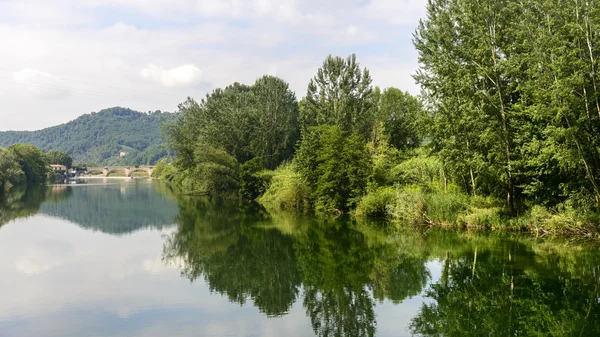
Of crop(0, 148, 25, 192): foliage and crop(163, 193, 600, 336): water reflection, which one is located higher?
crop(0, 148, 25, 192): foliage

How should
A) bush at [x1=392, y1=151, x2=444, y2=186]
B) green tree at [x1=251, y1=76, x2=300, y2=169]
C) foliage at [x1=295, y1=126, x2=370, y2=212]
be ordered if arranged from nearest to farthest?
1. bush at [x1=392, y1=151, x2=444, y2=186]
2. foliage at [x1=295, y1=126, x2=370, y2=212]
3. green tree at [x1=251, y1=76, x2=300, y2=169]

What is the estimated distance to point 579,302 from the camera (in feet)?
45.2

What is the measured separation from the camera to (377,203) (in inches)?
1345

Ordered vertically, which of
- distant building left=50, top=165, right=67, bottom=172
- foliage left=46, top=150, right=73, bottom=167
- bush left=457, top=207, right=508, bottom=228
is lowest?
bush left=457, top=207, right=508, bottom=228

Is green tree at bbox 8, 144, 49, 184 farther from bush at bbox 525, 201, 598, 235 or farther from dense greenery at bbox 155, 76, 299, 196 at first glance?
bush at bbox 525, 201, 598, 235

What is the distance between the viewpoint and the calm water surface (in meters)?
12.8

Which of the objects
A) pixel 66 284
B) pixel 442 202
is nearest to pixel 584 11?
pixel 442 202

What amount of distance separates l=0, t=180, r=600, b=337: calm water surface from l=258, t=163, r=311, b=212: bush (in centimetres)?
1177

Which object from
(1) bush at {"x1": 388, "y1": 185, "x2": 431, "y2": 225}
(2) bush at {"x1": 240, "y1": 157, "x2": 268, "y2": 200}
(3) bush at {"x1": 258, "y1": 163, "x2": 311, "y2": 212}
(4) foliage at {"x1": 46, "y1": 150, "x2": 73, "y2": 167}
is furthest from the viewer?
(4) foliage at {"x1": 46, "y1": 150, "x2": 73, "y2": 167}

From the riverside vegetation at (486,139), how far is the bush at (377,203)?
8cm

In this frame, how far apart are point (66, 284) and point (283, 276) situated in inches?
309

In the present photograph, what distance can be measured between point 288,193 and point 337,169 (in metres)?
7.05

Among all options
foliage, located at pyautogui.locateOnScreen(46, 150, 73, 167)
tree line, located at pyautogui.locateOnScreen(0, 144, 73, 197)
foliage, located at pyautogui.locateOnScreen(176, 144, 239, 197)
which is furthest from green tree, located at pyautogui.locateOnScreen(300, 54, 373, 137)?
Answer: foliage, located at pyautogui.locateOnScreen(46, 150, 73, 167)

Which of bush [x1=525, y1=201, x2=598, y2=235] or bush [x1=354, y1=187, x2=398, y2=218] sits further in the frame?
bush [x1=354, y1=187, x2=398, y2=218]
